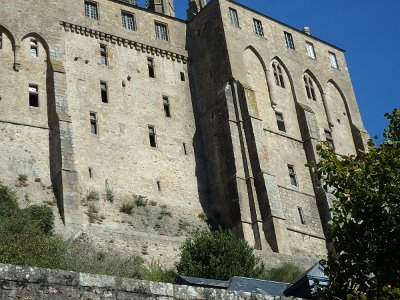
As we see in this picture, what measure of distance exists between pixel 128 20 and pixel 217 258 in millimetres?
18805

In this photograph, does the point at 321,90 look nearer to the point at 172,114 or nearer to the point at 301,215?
the point at 301,215

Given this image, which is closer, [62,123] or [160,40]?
[62,123]

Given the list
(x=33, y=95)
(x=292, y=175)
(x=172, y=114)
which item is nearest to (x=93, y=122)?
(x=33, y=95)

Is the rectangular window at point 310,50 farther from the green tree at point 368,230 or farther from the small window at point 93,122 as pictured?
the green tree at point 368,230

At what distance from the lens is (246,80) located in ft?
137

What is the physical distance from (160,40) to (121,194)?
433 inches

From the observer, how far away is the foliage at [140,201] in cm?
3638

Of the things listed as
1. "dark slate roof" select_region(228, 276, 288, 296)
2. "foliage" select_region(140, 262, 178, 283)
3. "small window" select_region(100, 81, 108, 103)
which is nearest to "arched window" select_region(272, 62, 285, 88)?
"small window" select_region(100, 81, 108, 103)

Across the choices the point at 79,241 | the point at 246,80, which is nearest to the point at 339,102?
the point at 246,80

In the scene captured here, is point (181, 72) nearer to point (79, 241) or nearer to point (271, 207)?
point (271, 207)

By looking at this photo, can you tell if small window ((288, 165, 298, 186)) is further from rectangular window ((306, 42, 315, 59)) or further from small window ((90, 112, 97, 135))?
small window ((90, 112, 97, 135))

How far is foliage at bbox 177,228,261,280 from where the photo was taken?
28003 mm

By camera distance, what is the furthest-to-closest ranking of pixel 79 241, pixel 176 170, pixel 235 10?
pixel 235 10
pixel 176 170
pixel 79 241

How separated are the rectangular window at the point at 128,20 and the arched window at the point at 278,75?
8360 mm
